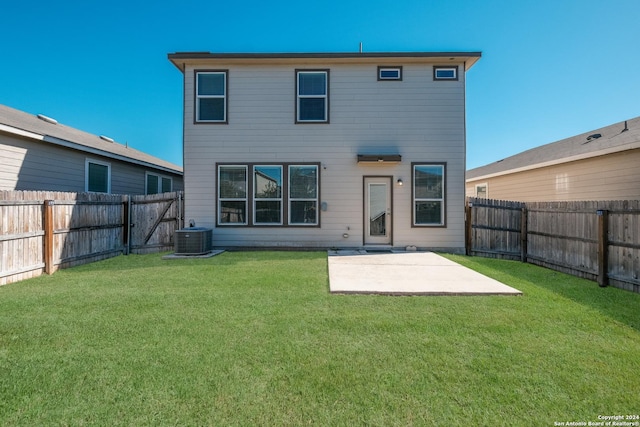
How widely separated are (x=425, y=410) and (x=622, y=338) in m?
2.53

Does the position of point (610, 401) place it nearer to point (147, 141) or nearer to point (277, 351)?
point (277, 351)

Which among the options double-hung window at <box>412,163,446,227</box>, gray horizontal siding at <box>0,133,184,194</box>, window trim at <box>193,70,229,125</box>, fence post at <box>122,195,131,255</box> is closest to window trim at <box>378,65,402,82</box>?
double-hung window at <box>412,163,446,227</box>

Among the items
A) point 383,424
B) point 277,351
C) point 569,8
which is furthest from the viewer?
point 569,8

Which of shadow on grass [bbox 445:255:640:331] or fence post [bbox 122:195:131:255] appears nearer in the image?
shadow on grass [bbox 445:255:640:331]

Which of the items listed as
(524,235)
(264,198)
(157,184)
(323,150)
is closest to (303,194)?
(264,198)

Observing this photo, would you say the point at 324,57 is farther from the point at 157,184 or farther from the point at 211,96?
the point at 157,184

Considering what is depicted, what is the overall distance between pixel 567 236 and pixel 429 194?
10.6ft

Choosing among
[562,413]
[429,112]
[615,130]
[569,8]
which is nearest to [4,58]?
[429,112]

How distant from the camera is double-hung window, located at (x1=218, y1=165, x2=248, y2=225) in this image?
8.12m

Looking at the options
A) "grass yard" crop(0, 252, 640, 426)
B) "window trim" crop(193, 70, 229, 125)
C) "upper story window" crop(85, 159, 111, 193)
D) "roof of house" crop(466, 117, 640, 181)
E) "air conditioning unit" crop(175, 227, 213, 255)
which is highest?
"window trim" crop(193, 70, 229, 125)

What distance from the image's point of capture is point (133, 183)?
435 inches

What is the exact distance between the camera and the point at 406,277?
5000 mm

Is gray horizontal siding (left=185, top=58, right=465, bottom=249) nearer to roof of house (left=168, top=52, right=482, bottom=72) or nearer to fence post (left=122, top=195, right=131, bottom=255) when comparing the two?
roof of house (left=168, top=52, right=482, bottom=72)

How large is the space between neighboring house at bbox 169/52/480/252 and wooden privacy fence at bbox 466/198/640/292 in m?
0.67
